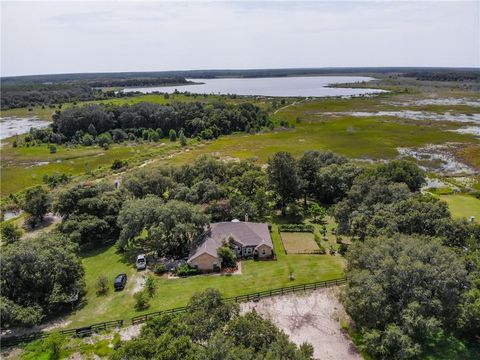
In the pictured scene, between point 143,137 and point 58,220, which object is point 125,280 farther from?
point 143,137

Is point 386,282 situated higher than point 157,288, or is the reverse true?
point 386,282

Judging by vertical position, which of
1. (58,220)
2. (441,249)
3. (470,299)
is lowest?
(58,220)

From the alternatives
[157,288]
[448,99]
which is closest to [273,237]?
[157,288]

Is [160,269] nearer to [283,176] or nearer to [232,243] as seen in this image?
[232,243]

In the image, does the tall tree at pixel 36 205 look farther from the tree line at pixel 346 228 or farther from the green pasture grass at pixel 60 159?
the green pasture grass at pixel 60 159

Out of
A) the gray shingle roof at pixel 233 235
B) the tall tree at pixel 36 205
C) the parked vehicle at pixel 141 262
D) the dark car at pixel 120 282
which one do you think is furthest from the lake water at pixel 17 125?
the gray shingle roof at pixel 233 235

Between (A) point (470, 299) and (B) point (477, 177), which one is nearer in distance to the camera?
(A) point (470, 299)
